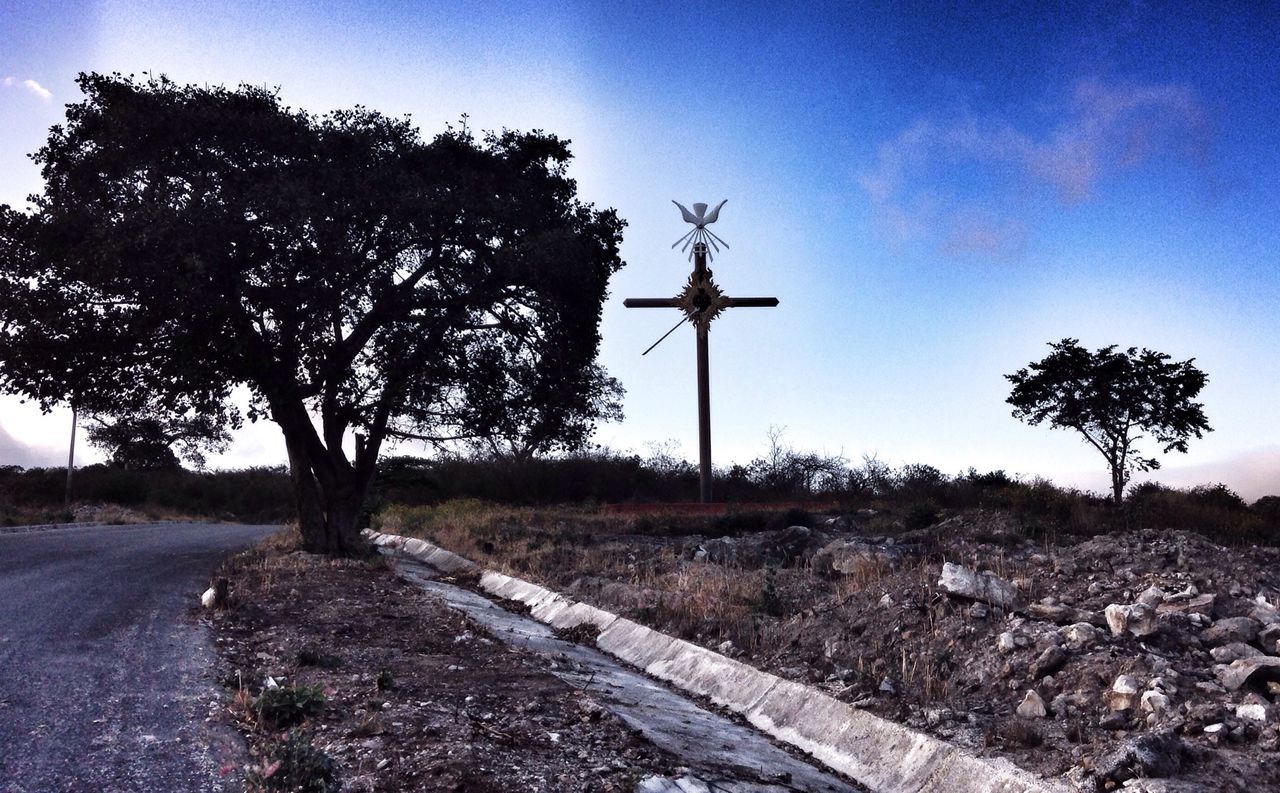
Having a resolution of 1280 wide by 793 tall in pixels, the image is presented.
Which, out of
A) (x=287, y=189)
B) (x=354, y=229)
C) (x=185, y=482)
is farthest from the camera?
(x=185, y=482)

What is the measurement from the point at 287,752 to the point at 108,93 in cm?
1643

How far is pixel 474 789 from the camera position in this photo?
474cm

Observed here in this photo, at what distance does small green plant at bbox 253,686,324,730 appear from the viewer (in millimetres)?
5805

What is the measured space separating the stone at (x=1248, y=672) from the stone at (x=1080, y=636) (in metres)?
0.92

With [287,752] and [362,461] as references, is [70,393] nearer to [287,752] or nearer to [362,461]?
[362,461]

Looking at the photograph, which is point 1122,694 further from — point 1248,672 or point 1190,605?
point 1190,605

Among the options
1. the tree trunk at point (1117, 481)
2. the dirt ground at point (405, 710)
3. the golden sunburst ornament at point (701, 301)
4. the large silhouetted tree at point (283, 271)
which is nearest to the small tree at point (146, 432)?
the large silhouetted tree at point (283, 271)

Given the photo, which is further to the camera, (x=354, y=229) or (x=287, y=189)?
(x=354, y=229)

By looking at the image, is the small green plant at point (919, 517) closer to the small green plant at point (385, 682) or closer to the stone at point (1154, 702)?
the stone at point (1154, 702)

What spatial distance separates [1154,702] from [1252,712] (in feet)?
1.69

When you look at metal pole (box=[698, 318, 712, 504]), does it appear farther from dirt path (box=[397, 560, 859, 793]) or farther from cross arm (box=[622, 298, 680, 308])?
dirt path (box=[397, 560, 859, 793])

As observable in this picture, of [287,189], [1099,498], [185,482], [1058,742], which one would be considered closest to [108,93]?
[287,189]

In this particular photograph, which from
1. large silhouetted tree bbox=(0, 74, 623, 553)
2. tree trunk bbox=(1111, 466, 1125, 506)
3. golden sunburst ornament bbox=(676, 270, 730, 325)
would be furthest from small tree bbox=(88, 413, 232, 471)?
tree trunk bbox=(1111, 466, 1125, 506)

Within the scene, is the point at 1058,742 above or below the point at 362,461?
below
